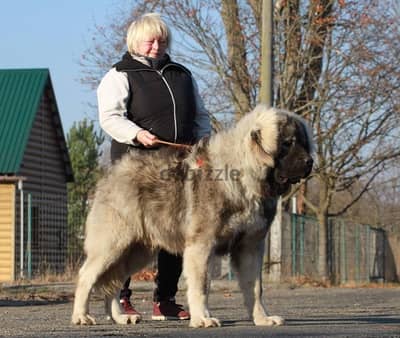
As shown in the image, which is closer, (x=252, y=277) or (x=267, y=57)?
(x=252, y=277)

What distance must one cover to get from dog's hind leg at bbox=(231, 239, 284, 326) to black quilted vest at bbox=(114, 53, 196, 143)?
1.33m

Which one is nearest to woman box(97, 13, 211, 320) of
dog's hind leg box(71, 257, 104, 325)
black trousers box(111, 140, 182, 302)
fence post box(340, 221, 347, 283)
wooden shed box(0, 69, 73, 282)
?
black trousers box(111, 140, 182, 302)

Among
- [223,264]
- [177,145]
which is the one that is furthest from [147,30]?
[223,264]

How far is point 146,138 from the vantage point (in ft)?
28.4

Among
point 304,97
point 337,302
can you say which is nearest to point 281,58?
point 304,97

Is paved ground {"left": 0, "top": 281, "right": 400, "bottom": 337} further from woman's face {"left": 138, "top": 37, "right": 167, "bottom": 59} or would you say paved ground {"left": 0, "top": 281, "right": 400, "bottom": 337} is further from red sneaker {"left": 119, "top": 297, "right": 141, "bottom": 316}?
woman's face {"left": 138, "top": 37, "right": 167, "bottom": 59}

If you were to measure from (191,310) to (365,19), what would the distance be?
17.6 m

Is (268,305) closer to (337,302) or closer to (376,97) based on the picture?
(337,302)

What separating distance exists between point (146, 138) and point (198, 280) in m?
1.43

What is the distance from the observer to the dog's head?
7.85 m

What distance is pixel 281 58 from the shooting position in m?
25.3

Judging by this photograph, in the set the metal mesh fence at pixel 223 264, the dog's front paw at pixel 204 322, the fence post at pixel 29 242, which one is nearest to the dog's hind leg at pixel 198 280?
the dog's front paw at pixel 204 322

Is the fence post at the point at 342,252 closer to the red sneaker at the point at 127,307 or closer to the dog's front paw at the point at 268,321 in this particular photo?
the red sneaker at the point at 127,307

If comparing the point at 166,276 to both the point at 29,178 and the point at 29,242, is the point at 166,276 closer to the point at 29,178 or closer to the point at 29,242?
the point at 29,242
